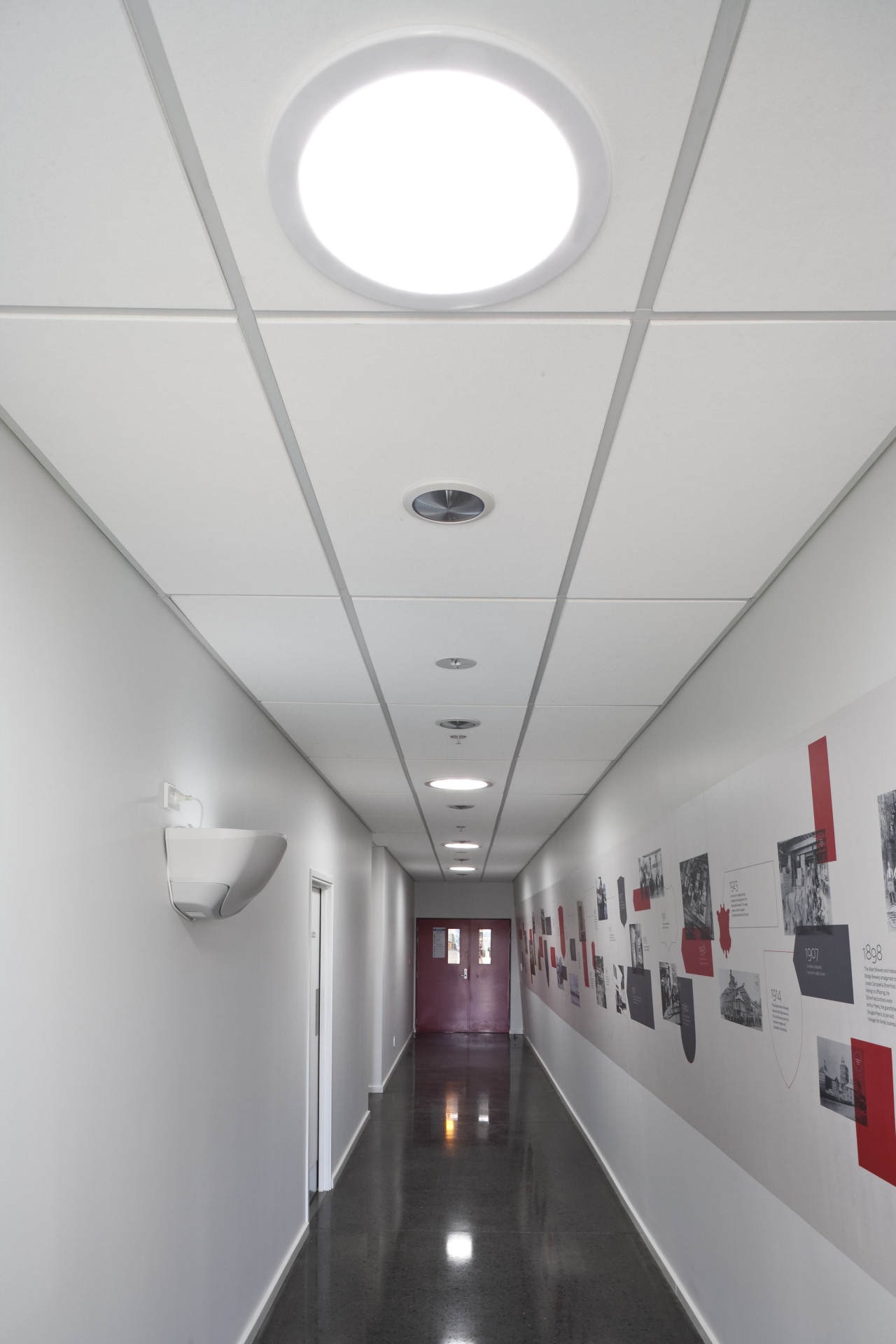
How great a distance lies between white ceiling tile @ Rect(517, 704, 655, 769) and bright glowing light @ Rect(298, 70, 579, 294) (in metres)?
2.92

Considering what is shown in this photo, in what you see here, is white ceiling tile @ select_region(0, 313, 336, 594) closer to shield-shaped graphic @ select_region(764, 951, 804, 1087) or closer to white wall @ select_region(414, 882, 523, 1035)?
shield-shaped graphic @ select_region(764, 951, 804, 1087)

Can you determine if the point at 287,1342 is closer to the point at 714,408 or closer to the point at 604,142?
the point at 714,408

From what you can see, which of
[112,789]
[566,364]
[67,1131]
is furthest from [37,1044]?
[566,364]

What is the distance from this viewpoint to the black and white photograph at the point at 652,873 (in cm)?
441

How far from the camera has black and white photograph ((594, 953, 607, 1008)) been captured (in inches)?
244

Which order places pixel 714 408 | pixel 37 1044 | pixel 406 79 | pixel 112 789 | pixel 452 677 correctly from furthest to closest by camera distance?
pixel 452 677 < pixel 112 789 < pixel 37 1044 < pixel 714 408 < pixel 406 79

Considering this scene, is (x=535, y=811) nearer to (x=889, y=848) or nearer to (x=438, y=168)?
(x=889, y=848)

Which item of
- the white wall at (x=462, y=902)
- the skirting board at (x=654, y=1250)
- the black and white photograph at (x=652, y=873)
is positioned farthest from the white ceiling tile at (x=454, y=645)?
the white wall at (x=462, y=902)

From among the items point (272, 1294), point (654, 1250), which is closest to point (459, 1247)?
point (654, 1250)

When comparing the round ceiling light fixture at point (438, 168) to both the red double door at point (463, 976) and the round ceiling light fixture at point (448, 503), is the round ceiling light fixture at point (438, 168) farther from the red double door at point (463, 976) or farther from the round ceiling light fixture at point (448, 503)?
the red double door at point (463, 976)

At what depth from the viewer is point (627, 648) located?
11.0 ft

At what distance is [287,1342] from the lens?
12.6 feet

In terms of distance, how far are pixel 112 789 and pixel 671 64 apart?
209cm

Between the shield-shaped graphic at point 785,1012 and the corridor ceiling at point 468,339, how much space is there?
93 centimetres
